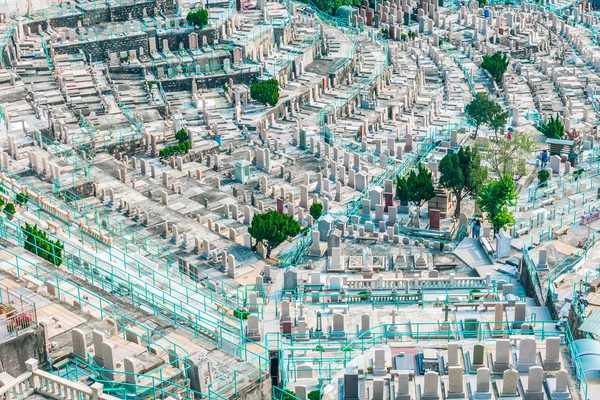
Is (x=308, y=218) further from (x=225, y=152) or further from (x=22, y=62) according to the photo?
(x=22, y=62)

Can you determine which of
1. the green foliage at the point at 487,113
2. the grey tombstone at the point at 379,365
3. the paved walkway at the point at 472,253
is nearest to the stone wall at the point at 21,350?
the grey tombstone at the point at 379,365

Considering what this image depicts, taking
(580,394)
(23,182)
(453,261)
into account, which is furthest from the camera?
(23,182)

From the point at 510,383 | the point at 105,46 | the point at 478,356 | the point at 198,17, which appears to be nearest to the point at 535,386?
the point at 510,383

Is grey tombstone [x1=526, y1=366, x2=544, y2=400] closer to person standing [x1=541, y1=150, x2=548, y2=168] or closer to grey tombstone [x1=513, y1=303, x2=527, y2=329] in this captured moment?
grey tombstone [x1=513, y1=303, x2=527, y2=329]

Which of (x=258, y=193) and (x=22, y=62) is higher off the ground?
(x=22, y=62)

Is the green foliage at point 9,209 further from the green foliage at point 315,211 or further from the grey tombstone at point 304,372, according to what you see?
the grey tombstone at point 304,372

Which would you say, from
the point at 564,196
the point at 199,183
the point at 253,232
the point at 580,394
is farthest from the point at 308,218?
the point at 580,394

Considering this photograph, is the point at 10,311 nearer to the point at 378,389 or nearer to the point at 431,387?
the point at 378,389
